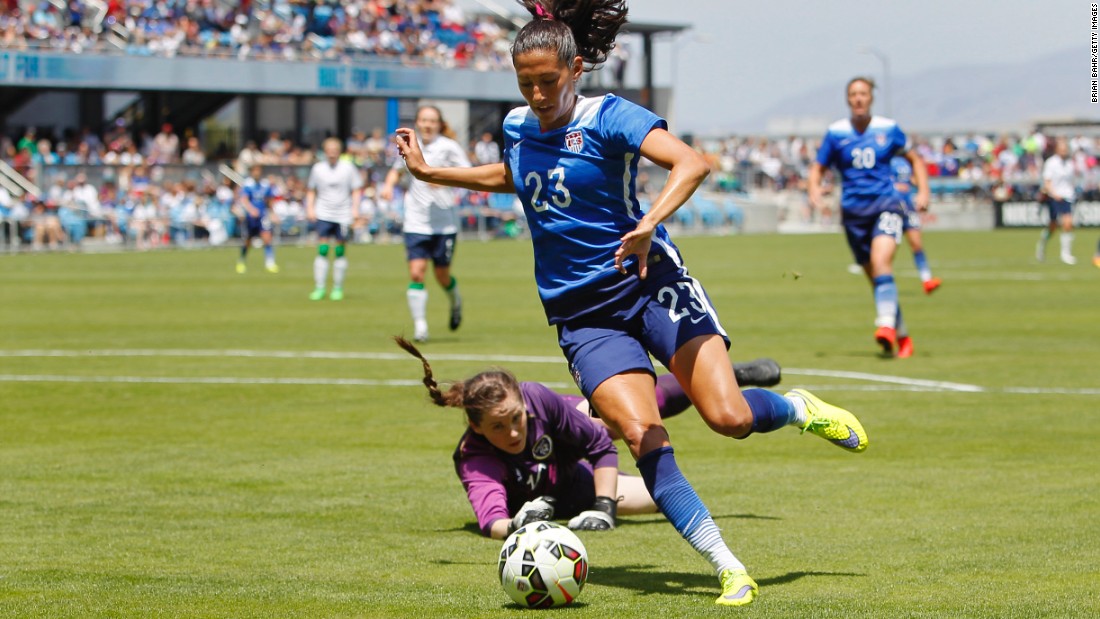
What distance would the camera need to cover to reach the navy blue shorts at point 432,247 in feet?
58.6

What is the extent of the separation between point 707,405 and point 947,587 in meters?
1.17

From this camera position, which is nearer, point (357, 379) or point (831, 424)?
point (831, 424)

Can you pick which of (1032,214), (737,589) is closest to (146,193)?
(1032,214)

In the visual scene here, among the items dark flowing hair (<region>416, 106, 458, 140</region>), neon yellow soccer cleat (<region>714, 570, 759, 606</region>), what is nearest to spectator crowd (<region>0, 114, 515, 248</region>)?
dark flowing hair (<region>416, 106, 458, 140</region>)

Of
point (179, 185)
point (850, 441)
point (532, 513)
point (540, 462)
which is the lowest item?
point (532, 513)

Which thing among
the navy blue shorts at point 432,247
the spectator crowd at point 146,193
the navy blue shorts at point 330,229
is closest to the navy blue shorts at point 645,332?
the navy blue shorts at point 432,247

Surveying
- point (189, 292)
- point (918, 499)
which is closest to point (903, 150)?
point (918, 499)

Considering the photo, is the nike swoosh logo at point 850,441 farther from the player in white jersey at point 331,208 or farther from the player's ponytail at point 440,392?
the player in white jersey at point 331,208

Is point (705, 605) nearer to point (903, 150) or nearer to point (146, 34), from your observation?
point (903, 150)

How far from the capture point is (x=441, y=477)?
913cm

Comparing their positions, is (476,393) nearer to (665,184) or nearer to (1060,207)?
(665,184)

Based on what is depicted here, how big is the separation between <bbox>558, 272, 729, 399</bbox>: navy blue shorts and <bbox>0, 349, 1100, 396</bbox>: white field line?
6715mm

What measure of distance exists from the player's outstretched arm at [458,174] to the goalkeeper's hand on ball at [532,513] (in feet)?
4.88

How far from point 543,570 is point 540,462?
1777 millimetres
